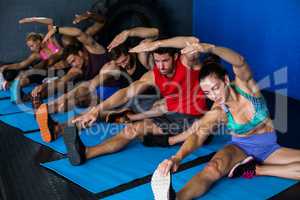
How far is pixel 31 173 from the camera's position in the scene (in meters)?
2.45

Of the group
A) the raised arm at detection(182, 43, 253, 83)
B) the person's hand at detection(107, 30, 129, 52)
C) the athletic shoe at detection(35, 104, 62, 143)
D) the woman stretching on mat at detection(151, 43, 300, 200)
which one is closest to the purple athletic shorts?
the woman stretching on mat at detection(151, 43, 300, 200)

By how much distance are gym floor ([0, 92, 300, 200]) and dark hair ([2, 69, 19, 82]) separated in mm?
1622

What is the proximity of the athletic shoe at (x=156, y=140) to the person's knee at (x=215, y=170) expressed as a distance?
62cm

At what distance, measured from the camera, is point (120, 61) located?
3.18m

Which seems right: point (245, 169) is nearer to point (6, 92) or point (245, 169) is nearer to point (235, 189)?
point (235, 189)

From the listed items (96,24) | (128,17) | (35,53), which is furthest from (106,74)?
(128,17)

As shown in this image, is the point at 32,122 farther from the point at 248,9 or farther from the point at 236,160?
the point at 248,9

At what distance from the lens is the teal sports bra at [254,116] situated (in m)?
2.11

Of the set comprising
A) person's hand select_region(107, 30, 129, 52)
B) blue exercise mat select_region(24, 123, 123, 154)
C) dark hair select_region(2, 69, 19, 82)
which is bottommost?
blue exercise mat select_region(24, 123, 123, 154)

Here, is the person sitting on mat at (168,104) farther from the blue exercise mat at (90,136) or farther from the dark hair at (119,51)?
the dark hair at (119,51)

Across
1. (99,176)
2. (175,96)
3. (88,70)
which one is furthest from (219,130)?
(88,70)

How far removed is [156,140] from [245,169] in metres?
0.75

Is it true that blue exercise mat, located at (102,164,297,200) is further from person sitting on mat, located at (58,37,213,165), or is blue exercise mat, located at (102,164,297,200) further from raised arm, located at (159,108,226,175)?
person sitting on mat, located at (58,37,213,165)

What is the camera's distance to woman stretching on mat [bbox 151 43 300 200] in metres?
1.99
